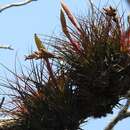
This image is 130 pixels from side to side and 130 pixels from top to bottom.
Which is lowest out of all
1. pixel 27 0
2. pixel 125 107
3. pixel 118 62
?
pixel 125 107

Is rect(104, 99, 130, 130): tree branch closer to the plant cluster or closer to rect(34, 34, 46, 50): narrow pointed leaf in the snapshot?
the plant cluster

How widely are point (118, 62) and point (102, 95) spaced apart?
0.53 feet

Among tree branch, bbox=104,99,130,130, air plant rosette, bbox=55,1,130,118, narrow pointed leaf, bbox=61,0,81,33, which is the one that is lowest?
tree branch, bbox=104,99,130,130

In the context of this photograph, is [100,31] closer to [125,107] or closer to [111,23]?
[111,23]

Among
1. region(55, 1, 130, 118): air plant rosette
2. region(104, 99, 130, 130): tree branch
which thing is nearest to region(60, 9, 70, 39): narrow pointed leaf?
region(55, 1, 130, 118): air plant rosette

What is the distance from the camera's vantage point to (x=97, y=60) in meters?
2.26

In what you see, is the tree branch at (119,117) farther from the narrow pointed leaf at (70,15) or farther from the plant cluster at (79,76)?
the narrow pointed leaf at (70,15)

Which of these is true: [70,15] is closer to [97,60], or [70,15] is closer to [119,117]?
[97,60]

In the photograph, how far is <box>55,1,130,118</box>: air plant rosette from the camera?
2.21 metres

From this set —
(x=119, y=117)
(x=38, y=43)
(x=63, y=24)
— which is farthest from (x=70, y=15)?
(x=119, y=117)

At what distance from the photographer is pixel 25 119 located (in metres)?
2.36

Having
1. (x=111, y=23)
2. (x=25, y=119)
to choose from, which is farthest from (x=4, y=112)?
(x=111, y=23)

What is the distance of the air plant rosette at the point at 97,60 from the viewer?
2.21 m

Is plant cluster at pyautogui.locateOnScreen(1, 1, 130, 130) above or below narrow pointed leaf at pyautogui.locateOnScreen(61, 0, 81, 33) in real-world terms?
below
